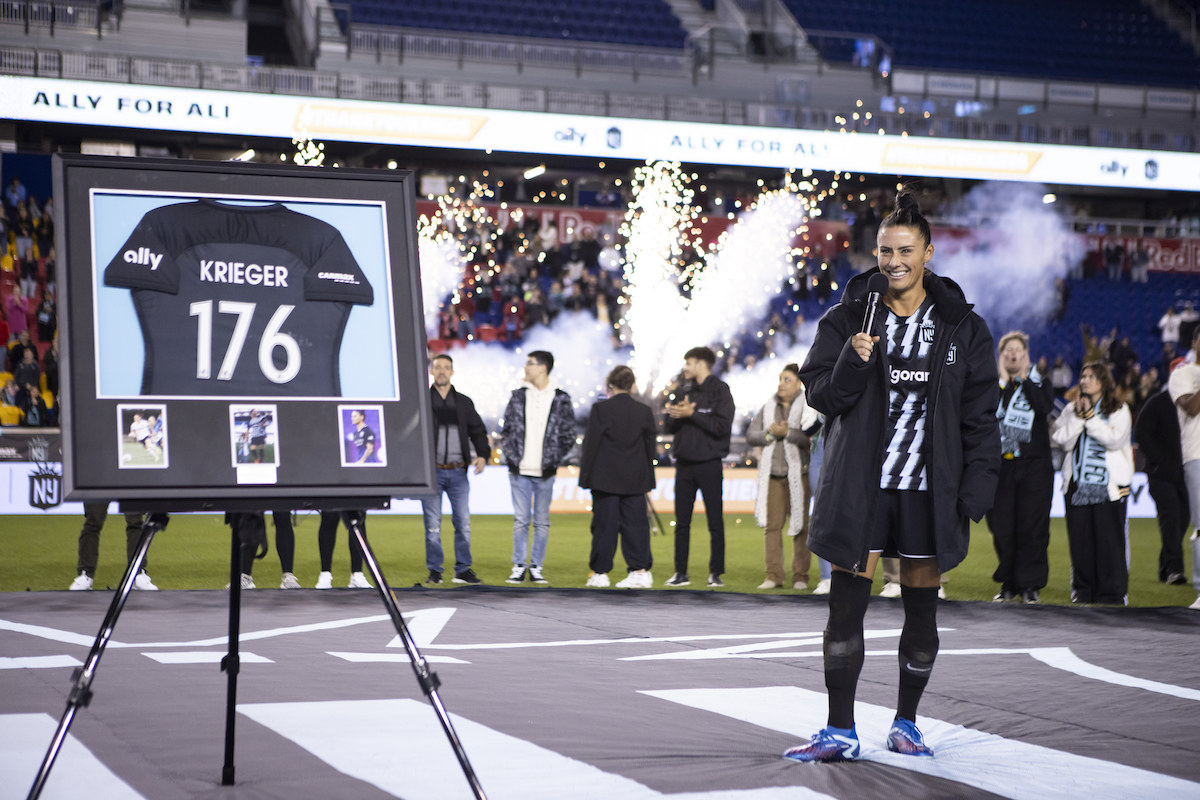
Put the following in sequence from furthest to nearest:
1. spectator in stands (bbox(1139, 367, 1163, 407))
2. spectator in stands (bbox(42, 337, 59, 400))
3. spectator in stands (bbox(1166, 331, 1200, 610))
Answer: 1. spectator in stands (bbox(1139, 367, 1163, 407))
2. spectator in stands (bbox(42, 337, 59, 400))
3. spectator in stands (bbox(1166, 331, 1200, 610))

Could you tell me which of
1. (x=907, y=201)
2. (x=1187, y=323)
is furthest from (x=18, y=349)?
(x=1187, y=323)

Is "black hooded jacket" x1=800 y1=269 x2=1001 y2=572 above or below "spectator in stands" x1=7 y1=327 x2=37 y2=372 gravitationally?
below

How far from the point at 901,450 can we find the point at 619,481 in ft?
22.1

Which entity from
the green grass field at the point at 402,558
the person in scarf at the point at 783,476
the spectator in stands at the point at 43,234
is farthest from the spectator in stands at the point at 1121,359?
the spectator in stands at the point at 43,234

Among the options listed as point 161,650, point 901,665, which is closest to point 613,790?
point 901,665

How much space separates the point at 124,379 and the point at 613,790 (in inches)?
79.9

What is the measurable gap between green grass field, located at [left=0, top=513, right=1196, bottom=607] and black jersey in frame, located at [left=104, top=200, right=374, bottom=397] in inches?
271

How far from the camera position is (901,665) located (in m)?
5.06

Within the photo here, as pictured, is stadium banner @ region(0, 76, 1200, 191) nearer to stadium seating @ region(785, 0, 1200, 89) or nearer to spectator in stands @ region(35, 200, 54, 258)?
spectator in stands @ region(35, 200, 54, 258)

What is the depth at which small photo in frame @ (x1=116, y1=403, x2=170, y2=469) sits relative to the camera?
12.4ft

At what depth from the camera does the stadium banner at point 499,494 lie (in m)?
17.8

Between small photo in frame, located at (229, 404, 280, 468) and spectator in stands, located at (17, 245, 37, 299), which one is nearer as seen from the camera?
small photo in frame, located at (229, 404, 280, 468)

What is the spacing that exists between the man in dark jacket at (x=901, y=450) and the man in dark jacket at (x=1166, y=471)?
7.28m

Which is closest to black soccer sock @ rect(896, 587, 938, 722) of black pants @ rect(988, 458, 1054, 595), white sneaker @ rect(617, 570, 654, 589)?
black pants @ rect(988, 458, 1054, 595)
